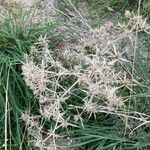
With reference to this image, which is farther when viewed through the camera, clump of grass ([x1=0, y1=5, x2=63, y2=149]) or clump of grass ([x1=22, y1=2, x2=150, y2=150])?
clump of grass ([x1=0, y1=5, x2=63, y2=149])

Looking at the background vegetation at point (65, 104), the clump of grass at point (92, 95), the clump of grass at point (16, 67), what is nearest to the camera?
the clump of grass at point (92, 95)

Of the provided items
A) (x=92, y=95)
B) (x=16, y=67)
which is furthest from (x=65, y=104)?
(x=92, y=95)

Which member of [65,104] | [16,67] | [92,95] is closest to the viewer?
[92,95]

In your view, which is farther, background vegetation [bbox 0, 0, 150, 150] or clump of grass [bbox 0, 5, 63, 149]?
clump of grass [bbox 0, 5, 63, 149]

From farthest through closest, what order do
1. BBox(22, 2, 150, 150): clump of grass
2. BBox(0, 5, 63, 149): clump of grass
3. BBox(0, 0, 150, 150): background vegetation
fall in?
BBox(0, 5, 63, 149): clump of grass
BBox(0, 0, 150, 150): background vegetation
BBox(22, 2, 150, 150): clump of grass

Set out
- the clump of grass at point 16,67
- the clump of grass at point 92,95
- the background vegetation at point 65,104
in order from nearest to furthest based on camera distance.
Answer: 1. the clump of grass at point 92,95
2. the background vegetation at point 65,104
3. the clump of grass at point 16,67

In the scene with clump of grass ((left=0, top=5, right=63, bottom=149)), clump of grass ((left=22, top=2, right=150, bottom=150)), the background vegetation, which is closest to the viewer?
clump of grass ((left=22, top=2, right=150, bottom=150))

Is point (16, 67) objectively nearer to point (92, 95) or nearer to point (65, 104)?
point (65, 104)

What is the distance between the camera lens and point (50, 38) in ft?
10.3

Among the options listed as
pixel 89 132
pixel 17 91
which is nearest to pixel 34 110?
pixel 17 91

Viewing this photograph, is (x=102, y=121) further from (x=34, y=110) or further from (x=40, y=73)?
(x=40, y=73)

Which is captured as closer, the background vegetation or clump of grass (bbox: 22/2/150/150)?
clump of grass (bbox: 22/2/150/150)

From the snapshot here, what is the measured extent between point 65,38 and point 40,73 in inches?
39.4

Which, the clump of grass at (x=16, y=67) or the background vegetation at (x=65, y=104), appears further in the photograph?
the clump of grass at (x=16, y=67)
